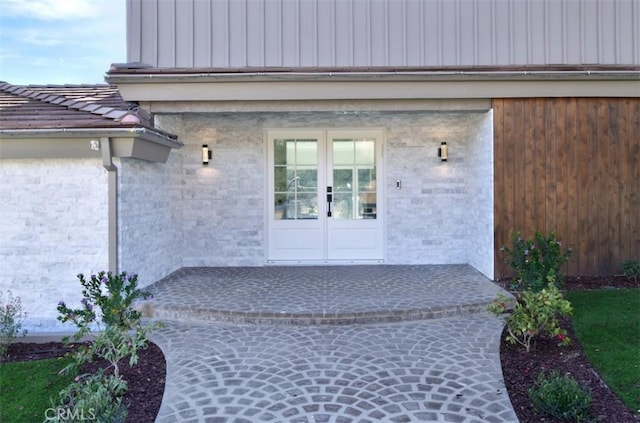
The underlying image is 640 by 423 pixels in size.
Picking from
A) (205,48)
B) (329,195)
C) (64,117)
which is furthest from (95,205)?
(329,195)

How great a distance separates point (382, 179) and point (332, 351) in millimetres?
4459

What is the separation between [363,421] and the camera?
3137 mm

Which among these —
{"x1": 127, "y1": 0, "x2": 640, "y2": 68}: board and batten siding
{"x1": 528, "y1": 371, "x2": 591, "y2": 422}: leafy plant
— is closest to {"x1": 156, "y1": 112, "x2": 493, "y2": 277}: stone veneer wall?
{"x1": 127, "y1": 0, "x2": 640, "y2": 68}: board and batten siding

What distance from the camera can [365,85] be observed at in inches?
259

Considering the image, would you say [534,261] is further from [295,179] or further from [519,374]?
[295,179]

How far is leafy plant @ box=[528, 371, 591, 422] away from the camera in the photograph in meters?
3.08

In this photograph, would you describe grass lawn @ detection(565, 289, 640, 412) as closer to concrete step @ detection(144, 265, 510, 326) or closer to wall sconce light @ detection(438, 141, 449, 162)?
concrete step @ detection(144, 265, 510, 326)

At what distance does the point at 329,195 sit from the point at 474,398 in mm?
5269

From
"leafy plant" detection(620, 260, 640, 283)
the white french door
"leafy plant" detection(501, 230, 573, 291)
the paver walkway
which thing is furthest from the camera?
the white french door

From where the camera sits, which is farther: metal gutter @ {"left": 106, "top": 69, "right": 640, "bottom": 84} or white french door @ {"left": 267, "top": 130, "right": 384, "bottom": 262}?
white french door @ {"left": 267, "top": 130, "right": 384, "bottom": 262}

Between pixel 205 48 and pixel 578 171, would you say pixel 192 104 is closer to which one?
pixel 205 48

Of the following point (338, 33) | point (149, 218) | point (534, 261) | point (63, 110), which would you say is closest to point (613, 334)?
point (534, 261)

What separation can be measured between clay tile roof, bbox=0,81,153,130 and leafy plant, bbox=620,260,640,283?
699cm

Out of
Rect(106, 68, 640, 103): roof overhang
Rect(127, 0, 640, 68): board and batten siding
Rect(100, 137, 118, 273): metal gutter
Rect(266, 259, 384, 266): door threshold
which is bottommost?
Rect(266, 259, 384, 266): door threshold
